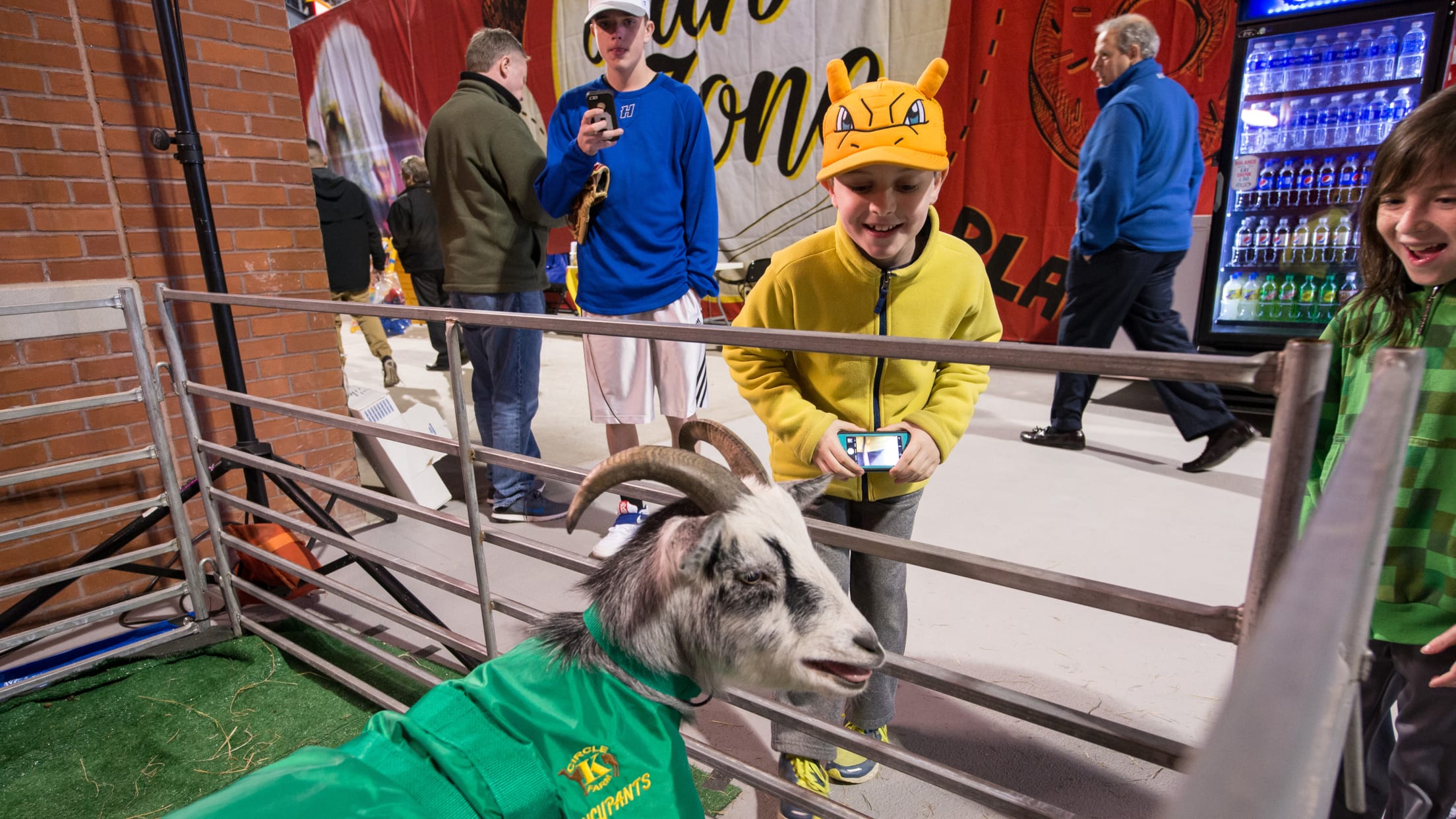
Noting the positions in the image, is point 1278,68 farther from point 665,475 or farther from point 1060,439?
point 665,475

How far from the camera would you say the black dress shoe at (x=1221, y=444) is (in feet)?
12.5

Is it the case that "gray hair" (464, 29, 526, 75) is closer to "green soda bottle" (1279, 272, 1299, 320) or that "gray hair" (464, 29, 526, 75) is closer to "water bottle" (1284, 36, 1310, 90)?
"water bottle" (1284, 36, 1310, 90)

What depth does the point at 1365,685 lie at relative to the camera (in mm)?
1400

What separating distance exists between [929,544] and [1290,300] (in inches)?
180

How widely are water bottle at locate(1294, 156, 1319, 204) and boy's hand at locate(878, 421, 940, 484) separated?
444 centimetres

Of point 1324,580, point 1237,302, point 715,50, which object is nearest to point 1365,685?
point 1324,580

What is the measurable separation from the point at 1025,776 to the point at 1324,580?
5.51 ft

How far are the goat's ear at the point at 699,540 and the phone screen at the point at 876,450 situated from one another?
42 cm

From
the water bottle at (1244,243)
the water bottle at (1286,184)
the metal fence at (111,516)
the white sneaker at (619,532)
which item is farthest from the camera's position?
the water bottle at (1244,243)

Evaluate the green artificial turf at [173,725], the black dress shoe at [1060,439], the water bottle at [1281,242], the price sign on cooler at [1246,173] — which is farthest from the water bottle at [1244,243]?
the green artificial turf at [173,725]

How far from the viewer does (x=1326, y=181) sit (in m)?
4.44

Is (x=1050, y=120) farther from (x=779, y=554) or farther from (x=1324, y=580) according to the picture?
(x=1324, y=580)

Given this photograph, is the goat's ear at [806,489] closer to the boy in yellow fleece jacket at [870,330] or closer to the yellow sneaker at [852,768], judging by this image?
the boy in yellow fleece jacket at [870,330]

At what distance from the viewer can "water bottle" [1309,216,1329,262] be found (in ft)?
14.8
